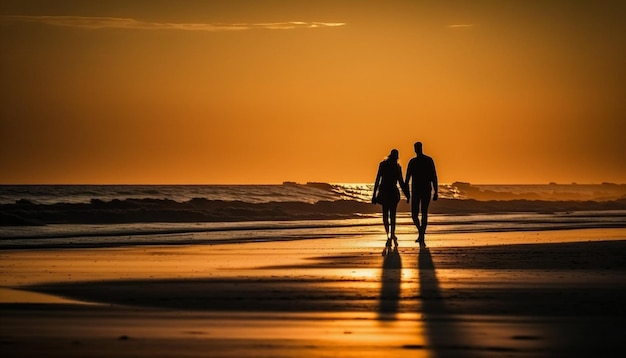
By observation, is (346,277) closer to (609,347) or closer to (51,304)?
(51,304)

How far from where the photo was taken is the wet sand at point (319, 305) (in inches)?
339

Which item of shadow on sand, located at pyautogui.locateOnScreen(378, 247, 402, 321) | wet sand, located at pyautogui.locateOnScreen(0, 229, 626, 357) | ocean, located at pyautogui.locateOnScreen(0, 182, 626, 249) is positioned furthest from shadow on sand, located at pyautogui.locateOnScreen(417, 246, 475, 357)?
ocean, located at pyautogui.locateOnScreen(0, 182, 626, 249)

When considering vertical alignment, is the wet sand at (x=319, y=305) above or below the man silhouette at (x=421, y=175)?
below

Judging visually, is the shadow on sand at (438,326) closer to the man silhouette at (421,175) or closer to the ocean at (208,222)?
the man silhouette at (421,175)

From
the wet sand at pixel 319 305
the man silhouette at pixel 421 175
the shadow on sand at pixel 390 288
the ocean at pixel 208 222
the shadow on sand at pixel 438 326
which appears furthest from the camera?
the ocean at pixel 208 222

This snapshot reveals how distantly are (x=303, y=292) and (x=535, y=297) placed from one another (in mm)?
2914

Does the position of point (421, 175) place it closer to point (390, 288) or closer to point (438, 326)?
point (390, 288)

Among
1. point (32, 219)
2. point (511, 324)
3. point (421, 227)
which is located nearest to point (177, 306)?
point (511, 324)

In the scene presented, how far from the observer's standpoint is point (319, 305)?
11.7 m

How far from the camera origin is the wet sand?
8617 millimetres

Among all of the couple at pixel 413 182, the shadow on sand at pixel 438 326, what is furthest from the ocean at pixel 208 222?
the shadow on sand at pixel 438 326

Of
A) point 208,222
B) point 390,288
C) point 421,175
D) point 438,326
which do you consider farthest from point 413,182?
point 208,222

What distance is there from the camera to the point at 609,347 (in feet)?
27.4

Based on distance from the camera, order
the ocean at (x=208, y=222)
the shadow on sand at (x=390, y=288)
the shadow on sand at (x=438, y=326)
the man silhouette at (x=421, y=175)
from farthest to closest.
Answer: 1. the ocean at (x=208, y=222)
2. the man silhouette at (x=421, y=175)
3. the shadow on sand at (x=390, y=288)
4. the shadow on sand at (x=438, y=326)
